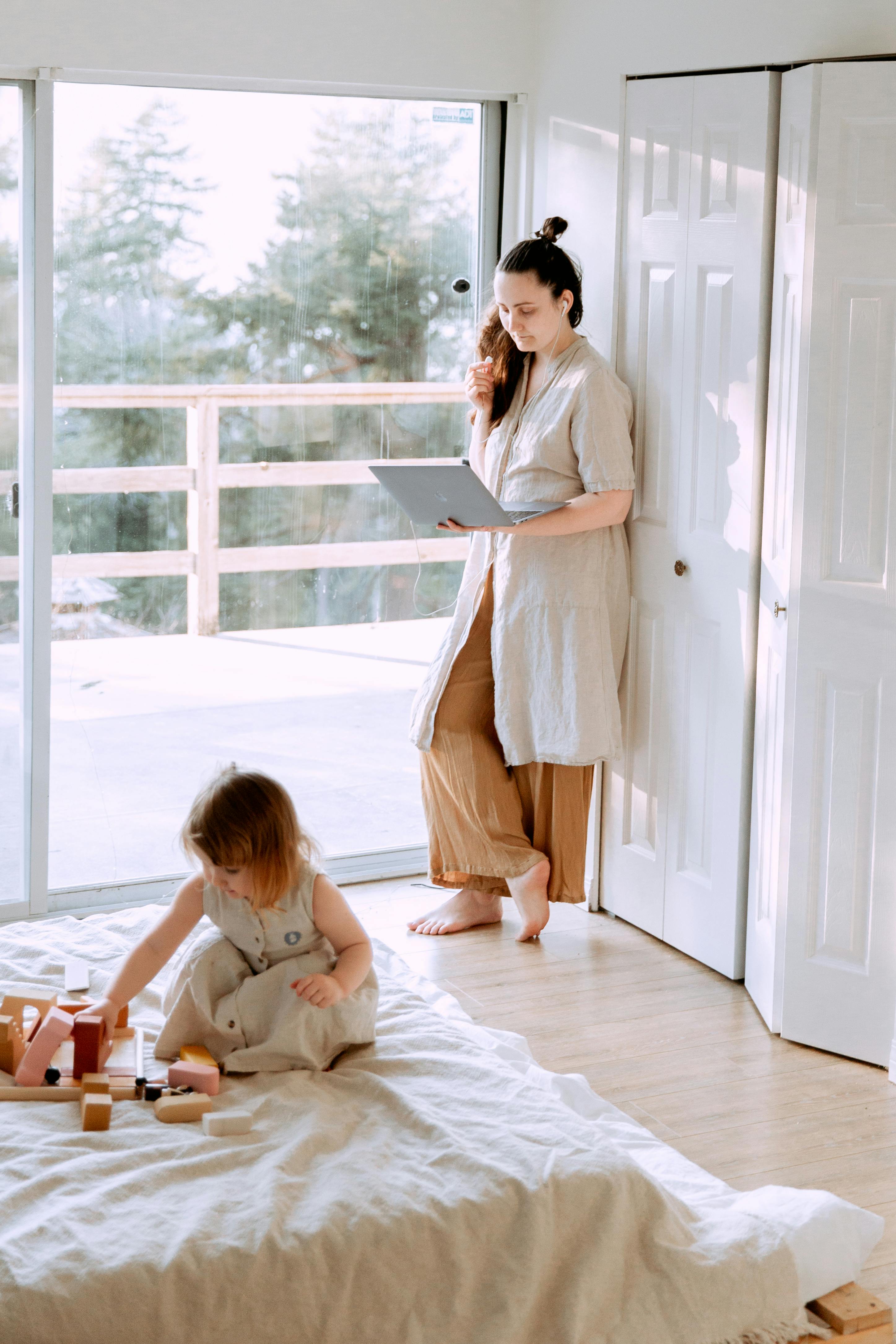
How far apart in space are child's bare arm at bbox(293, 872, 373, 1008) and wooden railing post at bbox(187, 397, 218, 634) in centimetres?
152

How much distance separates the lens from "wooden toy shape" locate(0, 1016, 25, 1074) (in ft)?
6.73

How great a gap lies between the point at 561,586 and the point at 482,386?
0.51 metres

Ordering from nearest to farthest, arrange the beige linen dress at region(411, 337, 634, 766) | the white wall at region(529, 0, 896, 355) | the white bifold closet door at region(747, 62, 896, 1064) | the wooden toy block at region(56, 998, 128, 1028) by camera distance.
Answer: the wooden toy block at region(56, 998, 128, 1028), the white bifold closet door at region(747, 62, 896, 1064), the white wall at region(529, 0, 896, 355), the beige linen dress at region(411, 337, 634, 766)

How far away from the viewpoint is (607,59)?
10.9ft

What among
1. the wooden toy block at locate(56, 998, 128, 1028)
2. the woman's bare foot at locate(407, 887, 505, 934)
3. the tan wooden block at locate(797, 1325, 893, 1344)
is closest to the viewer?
the tan wooden block at locate(797, 1325, 893, 1344)

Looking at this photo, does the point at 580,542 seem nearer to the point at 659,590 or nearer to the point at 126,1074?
the point at 659,590

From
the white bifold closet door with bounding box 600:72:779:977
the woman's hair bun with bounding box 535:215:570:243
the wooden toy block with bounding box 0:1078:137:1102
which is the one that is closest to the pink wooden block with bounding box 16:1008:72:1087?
the wooden toy block with bounding box 0:1078:137:1102

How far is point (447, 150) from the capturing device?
3.66m

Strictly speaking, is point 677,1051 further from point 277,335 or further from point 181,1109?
point 277,335

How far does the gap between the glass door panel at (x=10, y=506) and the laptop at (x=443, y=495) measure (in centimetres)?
86

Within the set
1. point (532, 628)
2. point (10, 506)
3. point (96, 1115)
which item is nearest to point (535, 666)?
point (532, 628)

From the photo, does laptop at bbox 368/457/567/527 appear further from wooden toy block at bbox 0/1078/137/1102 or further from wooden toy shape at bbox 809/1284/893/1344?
wooden toy shape at bbox 809/1284/893/1344

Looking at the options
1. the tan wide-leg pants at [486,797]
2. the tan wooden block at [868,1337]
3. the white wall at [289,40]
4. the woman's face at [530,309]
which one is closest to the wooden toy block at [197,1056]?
the tan wooden block at [868,1337]

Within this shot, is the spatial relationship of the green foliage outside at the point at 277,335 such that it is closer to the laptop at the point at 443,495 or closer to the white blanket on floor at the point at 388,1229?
the laptop at the point at 443,495
